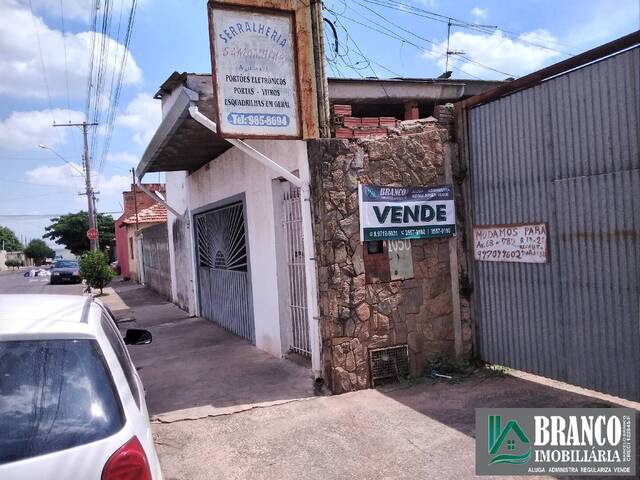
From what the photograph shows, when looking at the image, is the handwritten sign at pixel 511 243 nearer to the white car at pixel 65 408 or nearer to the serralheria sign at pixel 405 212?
the serralheria sign at pixel 405 212

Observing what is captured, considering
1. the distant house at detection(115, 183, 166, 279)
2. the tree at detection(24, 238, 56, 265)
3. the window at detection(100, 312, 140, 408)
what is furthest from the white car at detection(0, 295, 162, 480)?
the tree at detection(24, 238, 56, 265)

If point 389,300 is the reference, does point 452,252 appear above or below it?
above

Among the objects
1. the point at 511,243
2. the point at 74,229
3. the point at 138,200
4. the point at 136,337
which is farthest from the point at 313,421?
the point at 74,229

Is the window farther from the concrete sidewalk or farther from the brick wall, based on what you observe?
the brick wall

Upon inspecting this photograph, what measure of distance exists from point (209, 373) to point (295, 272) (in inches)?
68.6

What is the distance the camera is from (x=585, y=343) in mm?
4496

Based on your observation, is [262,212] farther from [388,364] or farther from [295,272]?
[388,364]

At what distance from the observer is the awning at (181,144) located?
6.22 meters

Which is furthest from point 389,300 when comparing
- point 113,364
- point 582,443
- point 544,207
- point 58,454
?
point 58,454

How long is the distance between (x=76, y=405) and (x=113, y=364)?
26 centimetres

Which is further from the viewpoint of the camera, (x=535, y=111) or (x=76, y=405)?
(x=535, y=111)

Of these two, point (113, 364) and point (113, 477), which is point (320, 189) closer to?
point (113, 364)

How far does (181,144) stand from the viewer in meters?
8.20

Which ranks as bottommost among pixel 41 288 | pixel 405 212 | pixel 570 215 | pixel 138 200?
pixel 41 288
